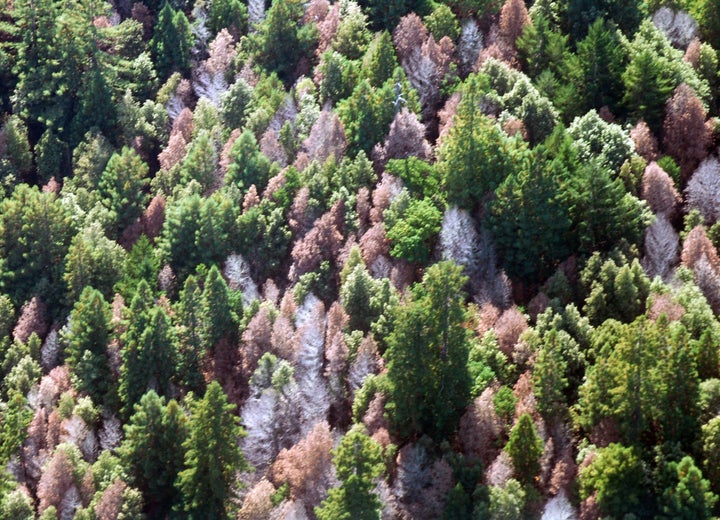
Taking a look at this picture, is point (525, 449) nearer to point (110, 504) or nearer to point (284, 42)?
point (110, 504)

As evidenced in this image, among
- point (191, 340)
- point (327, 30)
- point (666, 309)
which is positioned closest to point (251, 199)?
point (191, 340)

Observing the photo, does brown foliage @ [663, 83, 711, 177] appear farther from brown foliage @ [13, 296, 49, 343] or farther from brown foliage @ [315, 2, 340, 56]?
brown foliage @ [13, 296, 49, 343]

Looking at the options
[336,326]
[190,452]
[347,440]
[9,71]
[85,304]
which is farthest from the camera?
[9,71]

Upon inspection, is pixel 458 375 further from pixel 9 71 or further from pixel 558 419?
pixel 9 71

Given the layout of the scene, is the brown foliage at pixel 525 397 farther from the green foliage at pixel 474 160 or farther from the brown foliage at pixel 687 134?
the brown foliage at pixel 687 134

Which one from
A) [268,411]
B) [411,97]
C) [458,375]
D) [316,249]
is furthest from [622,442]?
[411,97]

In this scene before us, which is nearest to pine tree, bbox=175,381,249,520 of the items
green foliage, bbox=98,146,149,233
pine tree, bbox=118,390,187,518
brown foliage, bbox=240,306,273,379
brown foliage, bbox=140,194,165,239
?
pine tree, bbox=118,390,187,518
